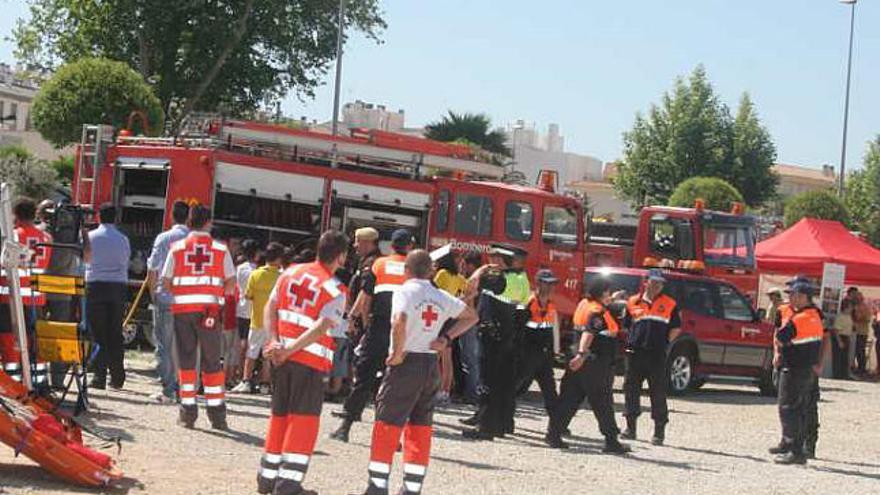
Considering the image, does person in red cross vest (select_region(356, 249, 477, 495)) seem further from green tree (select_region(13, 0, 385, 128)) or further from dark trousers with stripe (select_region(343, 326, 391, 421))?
green tree (select_region(13, 0, 385, 128))

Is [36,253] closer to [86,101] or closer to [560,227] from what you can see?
[560,227]

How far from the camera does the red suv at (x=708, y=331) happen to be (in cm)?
2067

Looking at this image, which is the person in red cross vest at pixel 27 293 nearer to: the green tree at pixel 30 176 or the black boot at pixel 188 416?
the black boot at pixel 188 416

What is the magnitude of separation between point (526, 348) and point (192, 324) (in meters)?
3.45

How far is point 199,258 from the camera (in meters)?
12.2

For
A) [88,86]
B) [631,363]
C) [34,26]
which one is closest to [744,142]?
[34,26]

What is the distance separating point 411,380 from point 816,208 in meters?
38.1

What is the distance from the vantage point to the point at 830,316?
94.8ft

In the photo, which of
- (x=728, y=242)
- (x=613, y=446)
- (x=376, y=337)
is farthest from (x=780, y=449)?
(x=728, y=242)

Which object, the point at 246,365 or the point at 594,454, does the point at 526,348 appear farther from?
the point at 246,365

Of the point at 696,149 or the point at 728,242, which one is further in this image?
the point at 696,149

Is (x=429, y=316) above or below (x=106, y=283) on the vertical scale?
above

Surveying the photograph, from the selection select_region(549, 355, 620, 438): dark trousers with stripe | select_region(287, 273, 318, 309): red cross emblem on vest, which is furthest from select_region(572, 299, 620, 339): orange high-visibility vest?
select_region(287, 273, 318, 309): red cross emblem on vest

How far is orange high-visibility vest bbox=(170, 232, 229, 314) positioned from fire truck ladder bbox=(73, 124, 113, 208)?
20.9 feet
